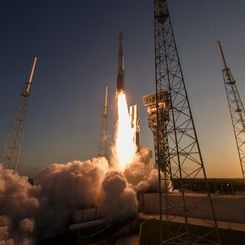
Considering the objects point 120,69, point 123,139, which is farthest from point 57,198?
point 120,69

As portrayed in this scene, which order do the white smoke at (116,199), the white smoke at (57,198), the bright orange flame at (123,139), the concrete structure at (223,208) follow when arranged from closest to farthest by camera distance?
the white smoke at (57,198) → the concrete structure at (223,208) → the white smoke at (116,199) → the bright orange flame at (123,139)

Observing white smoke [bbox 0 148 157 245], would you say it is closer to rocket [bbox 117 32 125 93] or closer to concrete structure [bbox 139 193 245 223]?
concrete structure [bbox 139 193 245 223]

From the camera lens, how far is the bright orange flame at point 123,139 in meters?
45.4

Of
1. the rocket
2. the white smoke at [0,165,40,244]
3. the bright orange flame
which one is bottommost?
the white smoke at [0,165,40,244]

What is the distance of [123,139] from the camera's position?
46750mm

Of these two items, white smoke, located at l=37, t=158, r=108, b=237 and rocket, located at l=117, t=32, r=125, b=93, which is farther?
rocket, located at l=117, t=32, r=125, b=93

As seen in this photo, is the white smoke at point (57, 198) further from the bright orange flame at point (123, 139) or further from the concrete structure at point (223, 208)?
the concrete structure at point (223, 208)

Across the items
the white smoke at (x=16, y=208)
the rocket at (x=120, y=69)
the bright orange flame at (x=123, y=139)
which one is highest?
the rocket at (x=120, y=69)

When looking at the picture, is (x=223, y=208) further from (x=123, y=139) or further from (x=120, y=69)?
(x=120, y=69)

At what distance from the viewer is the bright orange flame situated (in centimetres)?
4542

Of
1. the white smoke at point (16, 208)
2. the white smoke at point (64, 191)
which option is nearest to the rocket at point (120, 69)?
the white smoke at point (64, 191)

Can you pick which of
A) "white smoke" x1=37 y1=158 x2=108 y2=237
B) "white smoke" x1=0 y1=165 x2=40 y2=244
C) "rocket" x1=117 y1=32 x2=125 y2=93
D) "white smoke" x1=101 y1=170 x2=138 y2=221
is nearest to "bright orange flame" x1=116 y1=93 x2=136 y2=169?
"rocket" x1=117 y1=32 x2=125 y2=93

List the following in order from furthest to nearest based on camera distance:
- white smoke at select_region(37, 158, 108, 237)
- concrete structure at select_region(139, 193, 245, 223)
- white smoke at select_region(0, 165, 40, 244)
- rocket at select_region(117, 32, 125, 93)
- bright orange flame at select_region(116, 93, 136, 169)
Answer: bright orange flame at select_region(116, 93, 136, 169)
rocket at select_region(117, 32, 125, 93)
white smoke at select_region(37, 158, 108, 237)
concrete structure at select_region(139, 193, 245, 223)
white smoke at select_region(0, 165, 40, 244)

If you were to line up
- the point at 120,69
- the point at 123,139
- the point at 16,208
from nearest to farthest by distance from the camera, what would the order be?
the point at 16,208 < the point at 120,69 < the point at 123,139
